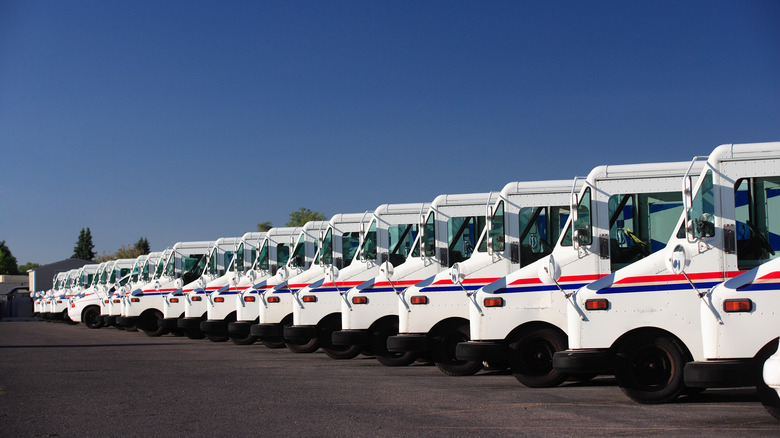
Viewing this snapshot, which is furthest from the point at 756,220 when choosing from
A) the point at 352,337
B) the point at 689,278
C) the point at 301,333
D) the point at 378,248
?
the point at 301,333

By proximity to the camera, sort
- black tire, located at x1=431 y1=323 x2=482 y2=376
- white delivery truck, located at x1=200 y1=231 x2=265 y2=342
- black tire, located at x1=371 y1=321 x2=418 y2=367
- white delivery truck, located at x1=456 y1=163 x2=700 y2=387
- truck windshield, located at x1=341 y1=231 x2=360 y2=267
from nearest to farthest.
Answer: white delivery truck, located at x1=456 y1=163 x2=700 y2=387, black tire, located at x1=431 y1=323 x2=482 y2=376, black tire, located at x1=371 y1=321 x2=418 y2=367, truck windshield, located at x1=341 y1=231 x2=360 y2=267, white delivery truck, located at x1=200 y1=231 x2=265 y2=342

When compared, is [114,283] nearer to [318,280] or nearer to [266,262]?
[266,262]

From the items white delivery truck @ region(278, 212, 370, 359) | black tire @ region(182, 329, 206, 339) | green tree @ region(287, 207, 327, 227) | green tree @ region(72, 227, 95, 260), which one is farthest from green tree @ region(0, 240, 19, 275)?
white delivery truck @ region(278, 212, 370, 359)

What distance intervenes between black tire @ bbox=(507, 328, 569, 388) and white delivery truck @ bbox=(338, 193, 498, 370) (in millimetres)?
3437

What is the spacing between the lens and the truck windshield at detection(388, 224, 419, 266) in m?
16.6

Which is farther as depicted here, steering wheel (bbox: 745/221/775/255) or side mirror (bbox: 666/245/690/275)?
steering wheel (bbox: 745/221/775/255)

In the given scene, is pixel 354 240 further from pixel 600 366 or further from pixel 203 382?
pixel 600 366

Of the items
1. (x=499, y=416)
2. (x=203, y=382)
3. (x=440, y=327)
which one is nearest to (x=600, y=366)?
(x=499, y=416)

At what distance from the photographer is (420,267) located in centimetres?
1559

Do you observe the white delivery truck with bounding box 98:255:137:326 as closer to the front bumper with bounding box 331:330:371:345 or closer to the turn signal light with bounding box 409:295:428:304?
the front bumper with bounding box 331:330:371:345

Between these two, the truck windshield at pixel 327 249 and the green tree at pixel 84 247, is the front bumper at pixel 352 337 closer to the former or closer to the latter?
the truck windshield at pixel 327 249

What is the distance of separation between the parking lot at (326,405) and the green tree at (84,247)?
492ft

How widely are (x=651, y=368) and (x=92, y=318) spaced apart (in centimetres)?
2726

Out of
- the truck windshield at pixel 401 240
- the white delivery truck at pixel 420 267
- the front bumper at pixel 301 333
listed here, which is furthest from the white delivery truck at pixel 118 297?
the white delivery truck at pixel 420 267
